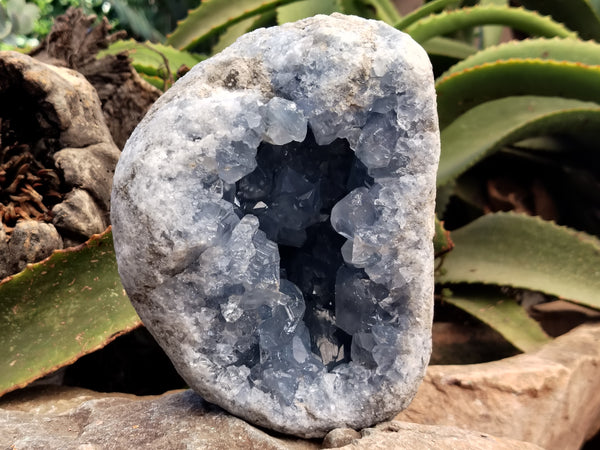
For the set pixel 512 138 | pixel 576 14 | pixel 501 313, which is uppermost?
pixel 576 14

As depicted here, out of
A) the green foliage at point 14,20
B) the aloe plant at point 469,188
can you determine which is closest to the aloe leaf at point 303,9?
the aloe plant at point 469,188

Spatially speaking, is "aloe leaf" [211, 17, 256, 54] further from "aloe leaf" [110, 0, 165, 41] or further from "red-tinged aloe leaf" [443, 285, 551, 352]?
"red-tinged aloe leaf" [443, 285, 551, 352]

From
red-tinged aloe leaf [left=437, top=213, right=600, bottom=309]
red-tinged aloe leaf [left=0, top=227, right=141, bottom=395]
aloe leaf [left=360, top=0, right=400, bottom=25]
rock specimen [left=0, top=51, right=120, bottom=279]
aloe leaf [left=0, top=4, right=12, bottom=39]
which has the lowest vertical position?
red-tinged aloe leaf [left=437, top=213, right=600, bottom=309]

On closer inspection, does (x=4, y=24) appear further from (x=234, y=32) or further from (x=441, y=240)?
(x=441, y=240)

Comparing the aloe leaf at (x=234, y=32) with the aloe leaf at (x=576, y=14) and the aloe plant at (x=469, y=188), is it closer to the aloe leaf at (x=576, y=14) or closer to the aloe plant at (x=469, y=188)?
the aloe plant at (x=469, y=188)

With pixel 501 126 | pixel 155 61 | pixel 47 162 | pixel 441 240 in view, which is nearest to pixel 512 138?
pixel 501 126

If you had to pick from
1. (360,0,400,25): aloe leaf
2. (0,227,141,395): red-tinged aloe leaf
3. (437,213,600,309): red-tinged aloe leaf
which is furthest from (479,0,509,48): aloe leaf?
(0,227,141,395): red-tinged aloe leaf
